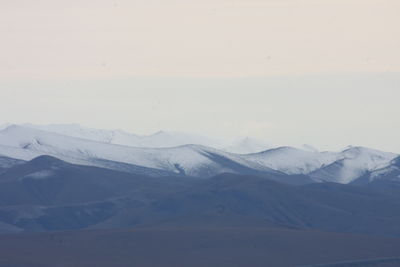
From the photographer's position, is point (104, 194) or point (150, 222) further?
point (104, 194)

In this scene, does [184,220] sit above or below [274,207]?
below

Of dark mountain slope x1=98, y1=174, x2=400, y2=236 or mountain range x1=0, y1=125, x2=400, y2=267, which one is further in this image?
dark mountain slope x1=98, y1=174, x2=400, y2=236

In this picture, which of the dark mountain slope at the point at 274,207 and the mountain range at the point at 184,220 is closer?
the mountain range at the point at 184,220

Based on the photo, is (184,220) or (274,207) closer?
(184,220)

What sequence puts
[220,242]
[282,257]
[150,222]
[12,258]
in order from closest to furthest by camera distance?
[12,258] → [282,257] → [220,242] → [150,222]

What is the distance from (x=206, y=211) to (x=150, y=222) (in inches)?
613

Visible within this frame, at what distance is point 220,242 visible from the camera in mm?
116375

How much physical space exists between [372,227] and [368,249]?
48700 mm

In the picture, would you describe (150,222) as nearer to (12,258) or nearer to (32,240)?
(32,240)

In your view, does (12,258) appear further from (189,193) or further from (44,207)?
(189,193)

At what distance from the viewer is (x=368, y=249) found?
11519 cm

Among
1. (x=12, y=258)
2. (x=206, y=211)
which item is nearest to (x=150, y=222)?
Result: (x=206, y=211)

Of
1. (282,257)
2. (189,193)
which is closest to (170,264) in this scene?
(282,257)

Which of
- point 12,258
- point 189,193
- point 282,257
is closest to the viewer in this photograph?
point 12,258
